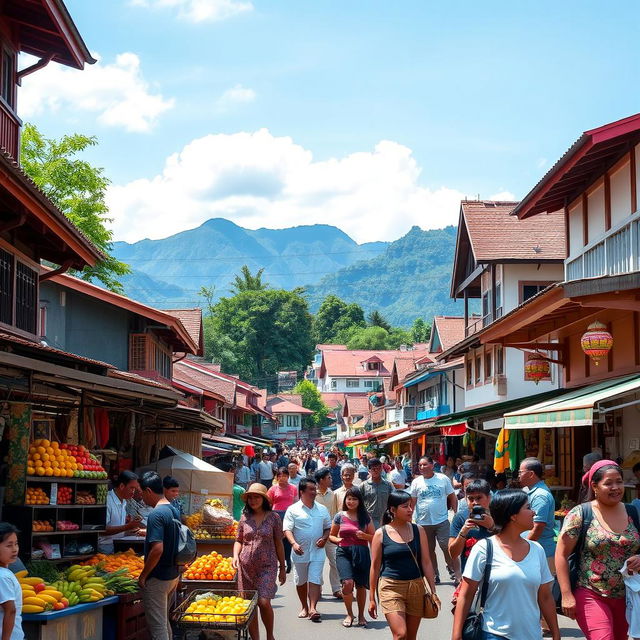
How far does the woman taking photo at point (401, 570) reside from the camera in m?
8.30

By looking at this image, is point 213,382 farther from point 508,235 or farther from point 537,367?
Result: point 537,367

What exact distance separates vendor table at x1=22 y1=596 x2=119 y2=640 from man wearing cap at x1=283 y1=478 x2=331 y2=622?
10.9 feet

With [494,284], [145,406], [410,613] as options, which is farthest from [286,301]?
[410,613]

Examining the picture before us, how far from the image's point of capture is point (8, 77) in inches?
610

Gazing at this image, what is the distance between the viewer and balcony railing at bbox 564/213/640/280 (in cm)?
1451

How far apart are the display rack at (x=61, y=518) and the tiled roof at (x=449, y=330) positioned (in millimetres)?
34326

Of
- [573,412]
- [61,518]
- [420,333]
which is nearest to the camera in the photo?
[61,518]

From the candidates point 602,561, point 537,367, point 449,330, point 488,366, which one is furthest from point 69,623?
point 449,330

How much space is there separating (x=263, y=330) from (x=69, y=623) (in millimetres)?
99198

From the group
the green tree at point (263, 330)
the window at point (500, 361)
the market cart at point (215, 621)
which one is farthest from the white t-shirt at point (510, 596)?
the green tree at point (263, 330)

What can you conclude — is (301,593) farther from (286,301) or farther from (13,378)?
(286,301)

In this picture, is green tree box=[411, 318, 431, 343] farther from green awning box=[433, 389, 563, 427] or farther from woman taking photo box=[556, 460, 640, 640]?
woman taking photo box=[556, 460, 640, 640]

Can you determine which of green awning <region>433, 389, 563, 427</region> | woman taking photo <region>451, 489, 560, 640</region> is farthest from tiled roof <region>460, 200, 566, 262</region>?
woman taking photo <region>451, 489, 560, 640</region>

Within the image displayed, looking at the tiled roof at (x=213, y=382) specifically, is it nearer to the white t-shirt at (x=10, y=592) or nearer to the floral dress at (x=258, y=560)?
the floral dress at (x=258, y=560)
